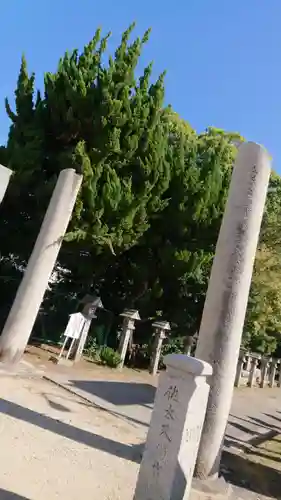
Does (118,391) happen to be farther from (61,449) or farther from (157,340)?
(157,340)

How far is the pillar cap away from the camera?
357 cm

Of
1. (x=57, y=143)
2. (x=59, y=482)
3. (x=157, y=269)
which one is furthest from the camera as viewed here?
(x=157, y=269)

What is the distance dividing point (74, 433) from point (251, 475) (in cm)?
323

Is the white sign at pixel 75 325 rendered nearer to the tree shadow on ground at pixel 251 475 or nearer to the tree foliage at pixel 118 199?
the tree foliage at pixel 118 199

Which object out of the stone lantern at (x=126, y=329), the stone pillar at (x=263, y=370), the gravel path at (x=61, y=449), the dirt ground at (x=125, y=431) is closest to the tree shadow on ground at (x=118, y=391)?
the dirt ground at (x=125, y=431)

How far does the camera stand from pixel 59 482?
3.87m

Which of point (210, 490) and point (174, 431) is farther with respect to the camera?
point (210, 490)

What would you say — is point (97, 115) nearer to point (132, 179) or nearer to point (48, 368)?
point (132, 179)

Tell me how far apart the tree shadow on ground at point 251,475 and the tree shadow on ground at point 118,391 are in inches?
107

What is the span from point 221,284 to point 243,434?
17.4 ft

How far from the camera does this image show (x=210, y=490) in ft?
15.6

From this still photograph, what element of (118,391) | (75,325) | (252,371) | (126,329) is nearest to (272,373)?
(252,371)

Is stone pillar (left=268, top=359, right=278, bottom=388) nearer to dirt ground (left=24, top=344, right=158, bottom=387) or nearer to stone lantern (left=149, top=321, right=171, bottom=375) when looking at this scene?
stone lantern (left=149, top=321, right=171, bottom=375)

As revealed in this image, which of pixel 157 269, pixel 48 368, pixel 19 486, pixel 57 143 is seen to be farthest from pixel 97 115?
pixel 19 486
